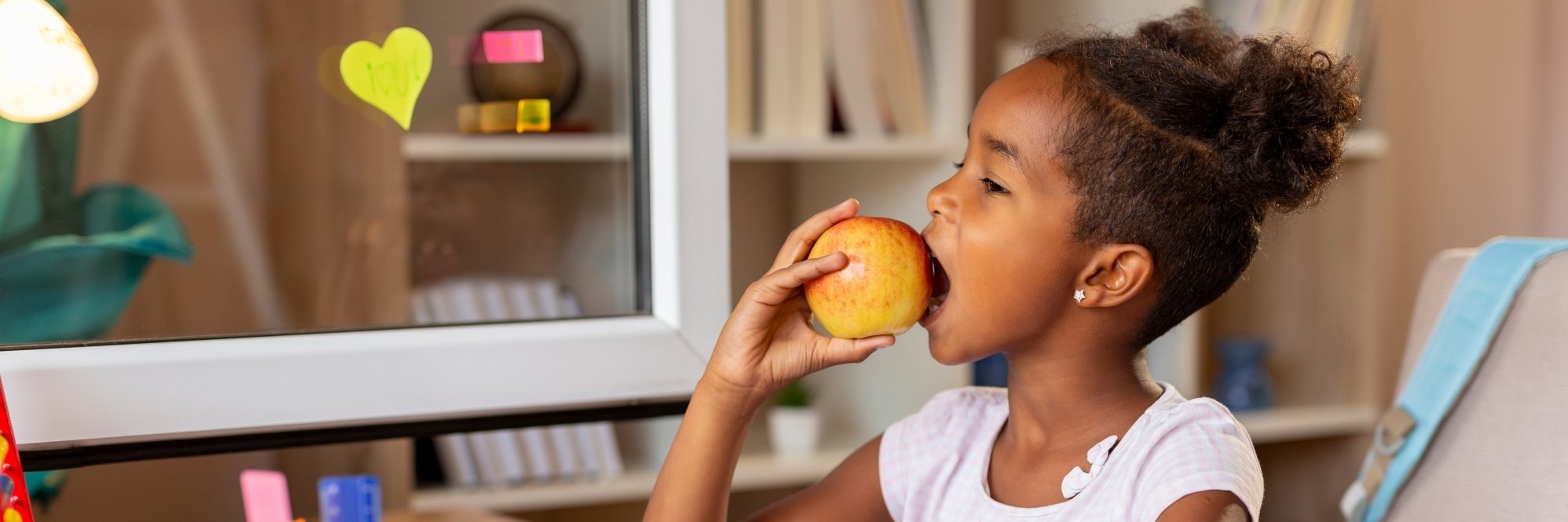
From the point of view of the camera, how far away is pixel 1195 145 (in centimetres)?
77

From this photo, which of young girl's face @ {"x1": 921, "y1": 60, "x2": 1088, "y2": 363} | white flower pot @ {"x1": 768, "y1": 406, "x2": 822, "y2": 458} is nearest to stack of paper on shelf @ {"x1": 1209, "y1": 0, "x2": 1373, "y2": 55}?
white flower pot @ {"x1": 768, "y1": 406, "x2": 822, "y2": 458}

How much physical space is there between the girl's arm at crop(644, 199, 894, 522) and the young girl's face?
0.20 feet

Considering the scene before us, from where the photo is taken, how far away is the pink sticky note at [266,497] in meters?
0.70

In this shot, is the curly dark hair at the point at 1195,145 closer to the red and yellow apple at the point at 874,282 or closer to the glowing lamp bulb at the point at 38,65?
the red and yellow apple at the point at 874,282

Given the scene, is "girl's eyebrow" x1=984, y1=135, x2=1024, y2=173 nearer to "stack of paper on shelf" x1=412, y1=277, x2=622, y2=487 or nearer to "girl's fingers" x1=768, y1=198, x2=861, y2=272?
"girl's fingers" x1=768, y1=198, x2=861, y2=272


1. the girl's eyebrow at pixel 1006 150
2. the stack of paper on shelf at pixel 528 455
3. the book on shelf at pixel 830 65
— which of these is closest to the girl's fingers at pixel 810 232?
the girl's eyebrow at pixel 1006 150

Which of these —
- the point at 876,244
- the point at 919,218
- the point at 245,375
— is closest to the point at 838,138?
the point at 919,218

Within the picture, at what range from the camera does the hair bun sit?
763mm

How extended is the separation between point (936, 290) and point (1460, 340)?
43cm

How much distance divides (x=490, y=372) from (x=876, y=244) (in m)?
0.27

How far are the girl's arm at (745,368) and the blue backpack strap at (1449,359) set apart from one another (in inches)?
17.7

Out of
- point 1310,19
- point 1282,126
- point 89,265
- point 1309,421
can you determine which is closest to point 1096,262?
point 1282,126

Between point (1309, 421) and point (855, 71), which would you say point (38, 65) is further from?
point (1309, 421)

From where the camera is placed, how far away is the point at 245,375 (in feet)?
2.47
